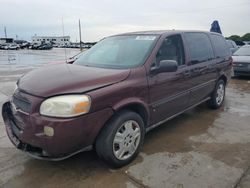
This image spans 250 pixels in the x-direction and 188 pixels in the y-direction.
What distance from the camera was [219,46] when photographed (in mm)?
5312

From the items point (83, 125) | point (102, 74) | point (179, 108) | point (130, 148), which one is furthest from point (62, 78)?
point (179, 108)

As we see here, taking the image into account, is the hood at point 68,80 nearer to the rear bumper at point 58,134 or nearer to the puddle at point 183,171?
the rear bumper at point 58,134

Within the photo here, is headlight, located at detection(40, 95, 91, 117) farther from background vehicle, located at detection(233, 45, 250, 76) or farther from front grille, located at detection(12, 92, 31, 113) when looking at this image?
background vehicle, located at detection(233, 45, 250, 76)

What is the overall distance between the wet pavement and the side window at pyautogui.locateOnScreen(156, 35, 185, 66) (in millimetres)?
1265

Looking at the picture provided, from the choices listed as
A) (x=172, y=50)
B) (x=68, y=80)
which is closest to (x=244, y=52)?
(x=172, y=50)

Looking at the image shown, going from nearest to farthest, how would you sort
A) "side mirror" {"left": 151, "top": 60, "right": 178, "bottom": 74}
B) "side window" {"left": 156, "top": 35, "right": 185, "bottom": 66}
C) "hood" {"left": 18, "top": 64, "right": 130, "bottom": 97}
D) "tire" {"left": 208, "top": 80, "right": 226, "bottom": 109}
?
"hood" {"left": 18, "top": 64, "right": 130, "bottom": 97} < "side mirror" {"left": 151, "top": 60, "right": 178, "bottom": 74} < "side window" {"left": 156, "top": 35, "right": 185, "bottom": 66} < "tire" {"left": 208, "top": 80, "right": 226, "bottom": 109}

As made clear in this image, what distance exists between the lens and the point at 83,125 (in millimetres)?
2525

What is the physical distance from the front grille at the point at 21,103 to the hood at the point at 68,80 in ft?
0.34

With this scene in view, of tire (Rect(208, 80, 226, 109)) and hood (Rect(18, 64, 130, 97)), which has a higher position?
hood (Rect(18, 64, 130, 97))

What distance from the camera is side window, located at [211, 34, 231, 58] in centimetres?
515

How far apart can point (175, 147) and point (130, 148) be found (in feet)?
2.74

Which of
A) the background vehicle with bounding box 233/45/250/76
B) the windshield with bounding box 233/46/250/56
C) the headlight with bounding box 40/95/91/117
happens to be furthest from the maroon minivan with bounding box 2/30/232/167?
the windshield with bounding box 233/46/250/56

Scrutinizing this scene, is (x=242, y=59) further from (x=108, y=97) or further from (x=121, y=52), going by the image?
(x=108, y=97)

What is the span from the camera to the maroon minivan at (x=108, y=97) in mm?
2490
